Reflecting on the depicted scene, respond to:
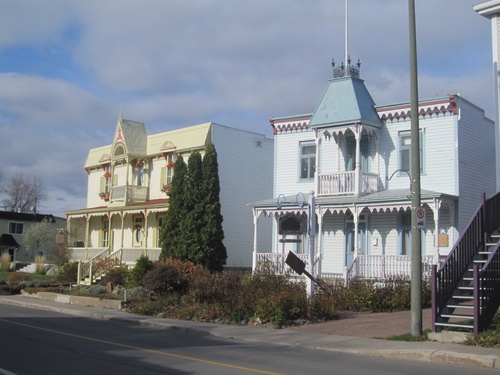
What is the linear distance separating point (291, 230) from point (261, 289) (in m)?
2.72

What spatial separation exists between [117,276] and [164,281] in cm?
926

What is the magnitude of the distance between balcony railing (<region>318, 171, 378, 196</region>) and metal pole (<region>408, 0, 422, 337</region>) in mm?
11287

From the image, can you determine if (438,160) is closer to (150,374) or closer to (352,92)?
(352,92)

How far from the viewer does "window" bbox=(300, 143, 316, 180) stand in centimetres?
2967

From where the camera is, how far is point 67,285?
33125 mm

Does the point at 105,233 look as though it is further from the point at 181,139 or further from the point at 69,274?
the point at 181,139

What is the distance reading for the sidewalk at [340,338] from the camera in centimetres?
1246

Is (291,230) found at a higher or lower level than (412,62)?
lower

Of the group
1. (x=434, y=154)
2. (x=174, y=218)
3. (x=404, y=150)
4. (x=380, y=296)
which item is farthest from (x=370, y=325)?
→ (x=174, y=218)

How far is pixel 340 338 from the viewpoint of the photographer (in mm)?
15766

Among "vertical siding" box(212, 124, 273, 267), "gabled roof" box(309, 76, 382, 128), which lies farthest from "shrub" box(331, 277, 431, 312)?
"vertical siding" box(212, 124, 273, 267)

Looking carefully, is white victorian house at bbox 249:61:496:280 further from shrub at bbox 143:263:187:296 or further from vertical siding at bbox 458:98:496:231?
shrub at bbox 143:263:187:296

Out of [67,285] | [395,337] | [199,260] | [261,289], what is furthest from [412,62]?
[67,285]

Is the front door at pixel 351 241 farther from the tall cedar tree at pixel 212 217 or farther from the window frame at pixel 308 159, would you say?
the tall cedar tree at pixel 212 217
